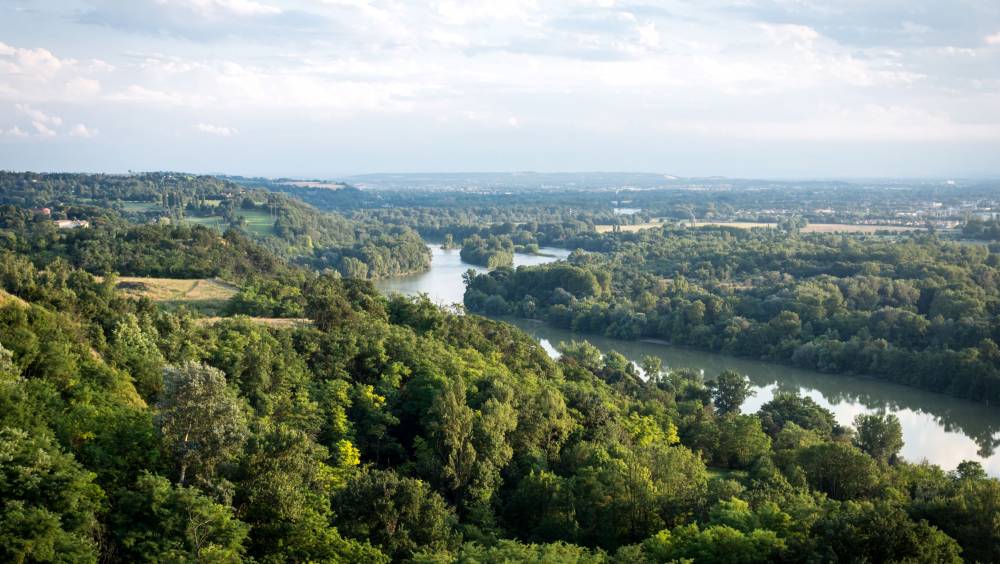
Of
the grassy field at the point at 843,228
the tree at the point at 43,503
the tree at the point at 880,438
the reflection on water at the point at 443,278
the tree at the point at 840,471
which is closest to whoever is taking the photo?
the tree at the point at 43,503

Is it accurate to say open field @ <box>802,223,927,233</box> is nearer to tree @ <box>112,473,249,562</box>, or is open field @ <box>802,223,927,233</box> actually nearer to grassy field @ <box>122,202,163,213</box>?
grassy field @ <box>122,202,163,213</box>

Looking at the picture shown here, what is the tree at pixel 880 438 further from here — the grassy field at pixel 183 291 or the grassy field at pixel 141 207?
the grassy field at pixel 141 207

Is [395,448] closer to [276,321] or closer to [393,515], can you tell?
[393,515]

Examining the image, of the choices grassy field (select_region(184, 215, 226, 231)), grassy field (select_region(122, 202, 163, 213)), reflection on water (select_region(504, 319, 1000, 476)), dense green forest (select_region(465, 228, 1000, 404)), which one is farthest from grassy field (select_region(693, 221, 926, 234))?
grassy field (select_region(122, 202, 163, 213))

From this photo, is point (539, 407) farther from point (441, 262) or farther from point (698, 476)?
point (441, 262)

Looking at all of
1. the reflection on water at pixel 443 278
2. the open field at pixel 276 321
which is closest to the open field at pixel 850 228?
the reflection on water at pixel 443 278

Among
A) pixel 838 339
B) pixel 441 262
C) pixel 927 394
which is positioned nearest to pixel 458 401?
pixel 927 394

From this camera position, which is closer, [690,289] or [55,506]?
[55,506]
